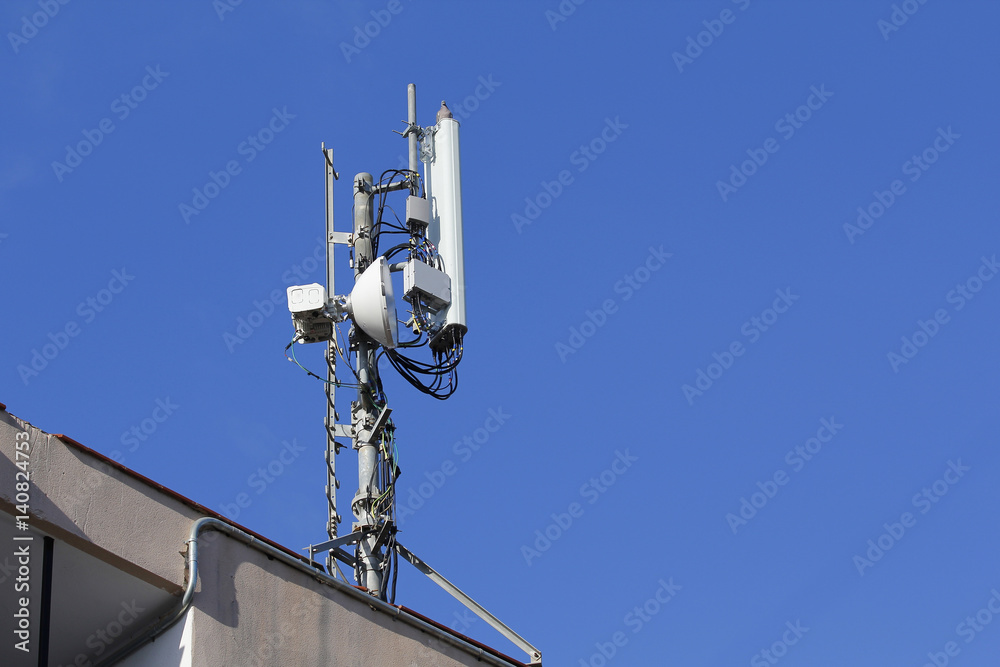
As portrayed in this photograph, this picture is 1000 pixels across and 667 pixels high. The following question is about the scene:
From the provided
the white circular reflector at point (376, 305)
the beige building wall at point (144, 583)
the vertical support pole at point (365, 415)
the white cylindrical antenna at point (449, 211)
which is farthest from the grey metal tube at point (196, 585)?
the white cylindrical antenna at point (449, 211)

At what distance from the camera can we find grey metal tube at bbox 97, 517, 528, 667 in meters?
13.0

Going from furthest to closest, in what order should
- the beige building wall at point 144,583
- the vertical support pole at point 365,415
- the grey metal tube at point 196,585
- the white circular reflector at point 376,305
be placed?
1. the white circular reflector at point 376,305
2. the vertical support pole at point 365,415
3. the grey metal tube at point 196,585
4. the beige building wall at point 144,583

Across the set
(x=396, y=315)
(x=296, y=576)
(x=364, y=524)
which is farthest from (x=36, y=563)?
(x=396, y=315)

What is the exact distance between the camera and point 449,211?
19531 millimetres

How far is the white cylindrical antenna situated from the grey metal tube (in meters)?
4.68

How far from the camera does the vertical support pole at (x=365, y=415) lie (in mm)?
16938

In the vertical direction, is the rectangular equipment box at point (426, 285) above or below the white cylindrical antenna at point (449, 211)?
below

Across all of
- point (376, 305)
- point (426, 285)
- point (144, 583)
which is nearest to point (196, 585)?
point (144, 583)

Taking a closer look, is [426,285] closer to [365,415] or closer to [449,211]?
[449,211]

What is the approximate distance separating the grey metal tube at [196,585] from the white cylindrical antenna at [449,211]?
468 centimetres

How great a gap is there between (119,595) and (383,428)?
214 inches

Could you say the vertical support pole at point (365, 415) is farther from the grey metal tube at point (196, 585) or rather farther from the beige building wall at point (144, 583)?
the beige building wall at point (144, 583)

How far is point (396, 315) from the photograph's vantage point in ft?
59.2

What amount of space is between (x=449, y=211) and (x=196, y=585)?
7.88 m
